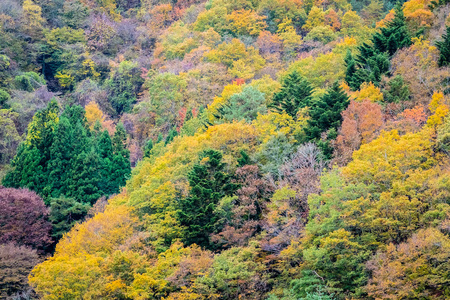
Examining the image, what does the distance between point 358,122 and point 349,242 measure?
11.5 metres

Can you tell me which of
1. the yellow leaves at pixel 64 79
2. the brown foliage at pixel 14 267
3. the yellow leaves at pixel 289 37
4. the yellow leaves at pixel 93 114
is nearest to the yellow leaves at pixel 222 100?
the yellow leaves at pixel 289 37

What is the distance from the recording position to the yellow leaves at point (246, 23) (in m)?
71.7

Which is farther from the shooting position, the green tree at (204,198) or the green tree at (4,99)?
the green tree at (4,99)

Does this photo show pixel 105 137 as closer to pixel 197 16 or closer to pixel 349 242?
pixel 197 16

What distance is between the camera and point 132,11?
91000mm

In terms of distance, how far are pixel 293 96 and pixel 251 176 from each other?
37.3 feet

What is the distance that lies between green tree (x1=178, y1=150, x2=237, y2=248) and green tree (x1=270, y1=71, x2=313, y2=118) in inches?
368

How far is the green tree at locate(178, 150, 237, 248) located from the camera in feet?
111

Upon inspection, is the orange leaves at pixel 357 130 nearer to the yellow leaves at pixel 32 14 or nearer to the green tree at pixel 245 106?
the green tree at pixel 245 106

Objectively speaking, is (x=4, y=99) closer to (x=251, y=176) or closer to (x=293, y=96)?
(x=293, y=96)

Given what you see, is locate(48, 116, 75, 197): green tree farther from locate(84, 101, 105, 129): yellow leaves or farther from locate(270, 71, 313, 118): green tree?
locate(270, 71, 313, 118): green tree

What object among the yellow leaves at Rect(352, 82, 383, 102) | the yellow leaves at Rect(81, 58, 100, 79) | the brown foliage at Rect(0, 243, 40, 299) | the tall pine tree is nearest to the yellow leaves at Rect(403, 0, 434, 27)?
the tall pine tree

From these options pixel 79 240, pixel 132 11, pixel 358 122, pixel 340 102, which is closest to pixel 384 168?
pixel 358 122

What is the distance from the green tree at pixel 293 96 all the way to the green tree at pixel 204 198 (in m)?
9.34
